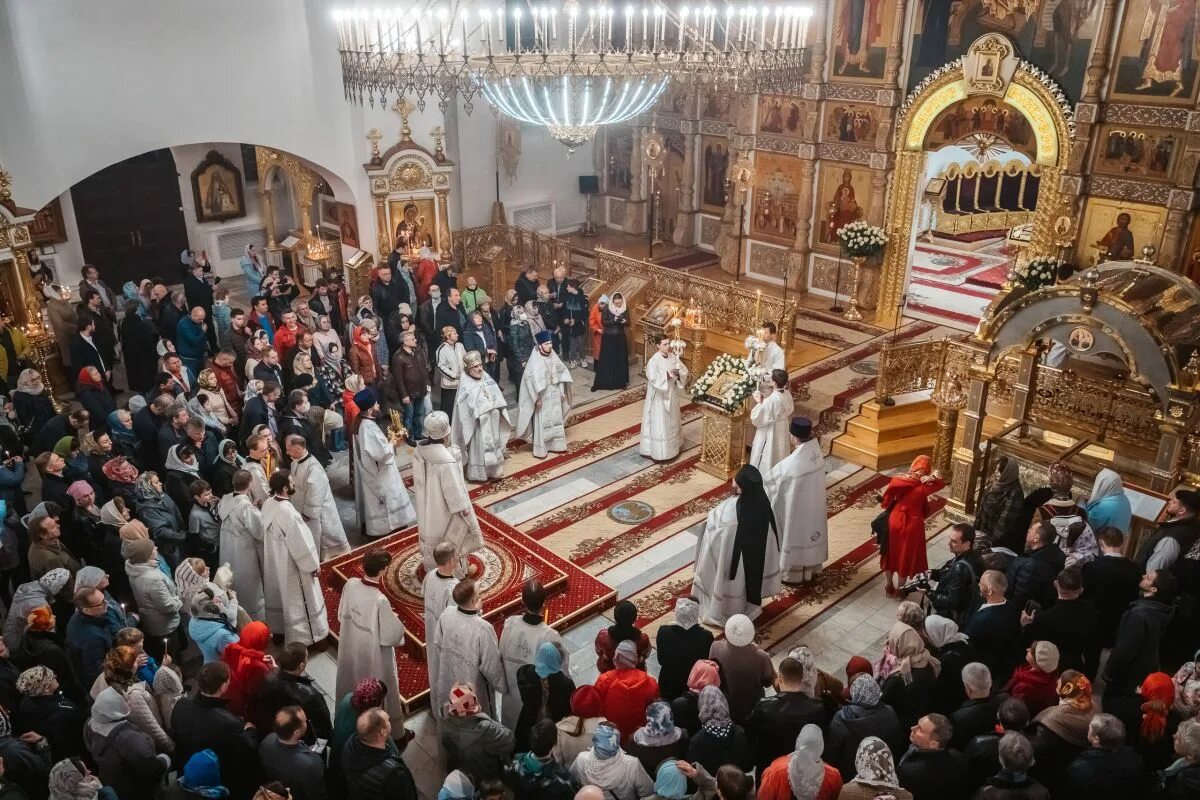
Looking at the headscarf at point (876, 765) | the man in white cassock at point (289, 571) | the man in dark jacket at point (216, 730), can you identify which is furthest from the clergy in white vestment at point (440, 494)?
the headscarf at point (876, 765)

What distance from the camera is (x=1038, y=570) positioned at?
6258mm

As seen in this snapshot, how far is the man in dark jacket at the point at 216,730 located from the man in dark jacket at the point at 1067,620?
4.72 meters

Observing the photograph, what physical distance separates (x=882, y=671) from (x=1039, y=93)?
10250mm

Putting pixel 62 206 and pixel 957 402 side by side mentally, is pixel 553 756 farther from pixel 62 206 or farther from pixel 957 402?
pixel 62 206

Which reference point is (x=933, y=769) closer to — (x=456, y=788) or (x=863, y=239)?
(x=456, y=788)

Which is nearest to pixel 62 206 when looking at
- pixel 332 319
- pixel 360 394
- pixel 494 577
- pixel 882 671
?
pixel 332 319

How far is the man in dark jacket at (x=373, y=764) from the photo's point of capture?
14.6ft

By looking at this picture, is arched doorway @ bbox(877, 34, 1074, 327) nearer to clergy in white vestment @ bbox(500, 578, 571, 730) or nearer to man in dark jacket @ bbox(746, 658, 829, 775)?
man in dark jacket @ bbox(746, 658, 829, 775)

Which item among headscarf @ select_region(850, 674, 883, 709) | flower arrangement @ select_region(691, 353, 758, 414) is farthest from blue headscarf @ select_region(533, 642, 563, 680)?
flower arrangement @ select_region(691, 353, 758, 414)

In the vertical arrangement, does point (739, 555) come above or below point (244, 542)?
below

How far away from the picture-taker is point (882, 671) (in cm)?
542

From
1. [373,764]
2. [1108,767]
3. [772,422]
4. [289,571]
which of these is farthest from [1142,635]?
[289,571]

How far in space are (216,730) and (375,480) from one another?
410cm

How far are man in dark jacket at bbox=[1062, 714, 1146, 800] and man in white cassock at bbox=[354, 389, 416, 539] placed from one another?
611 centimetres
